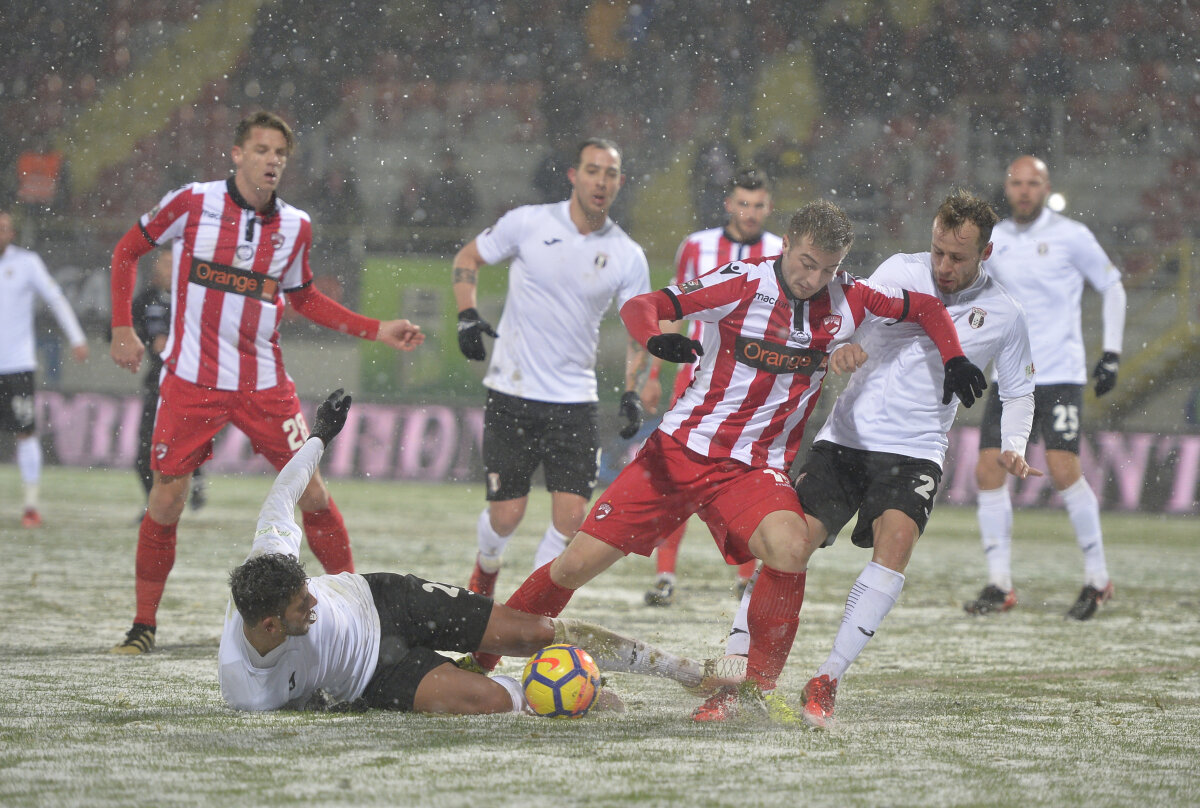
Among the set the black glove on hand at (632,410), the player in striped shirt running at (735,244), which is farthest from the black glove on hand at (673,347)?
the player in striped shirt running at (735,244)

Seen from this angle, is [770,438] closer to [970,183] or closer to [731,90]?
[970,183]

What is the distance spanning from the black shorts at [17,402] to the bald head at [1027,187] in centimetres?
650

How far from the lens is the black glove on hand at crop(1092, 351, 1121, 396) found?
642cm

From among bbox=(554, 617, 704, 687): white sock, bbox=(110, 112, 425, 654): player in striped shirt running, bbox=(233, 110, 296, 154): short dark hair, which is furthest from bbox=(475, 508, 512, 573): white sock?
bbox=(233, 110, 296, 154): short dark hair

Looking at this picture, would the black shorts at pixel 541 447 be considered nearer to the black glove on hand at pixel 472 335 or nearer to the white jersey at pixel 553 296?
the white jersey at pixel 553 296

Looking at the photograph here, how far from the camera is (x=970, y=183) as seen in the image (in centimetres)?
1490

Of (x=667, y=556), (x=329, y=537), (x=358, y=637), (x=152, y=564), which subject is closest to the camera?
(x=358, y=637)

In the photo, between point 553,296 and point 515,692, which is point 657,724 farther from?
point 553,296

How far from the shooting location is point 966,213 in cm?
409

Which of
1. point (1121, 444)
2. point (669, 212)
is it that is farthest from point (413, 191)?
point (1121, 444)

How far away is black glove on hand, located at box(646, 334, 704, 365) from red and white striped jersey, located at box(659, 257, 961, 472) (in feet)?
0.96

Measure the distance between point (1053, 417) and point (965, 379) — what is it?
2943 mm

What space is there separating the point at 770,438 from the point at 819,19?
1377 cm

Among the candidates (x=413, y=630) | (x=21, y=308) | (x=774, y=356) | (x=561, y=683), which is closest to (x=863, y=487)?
(x=774, y=356)
